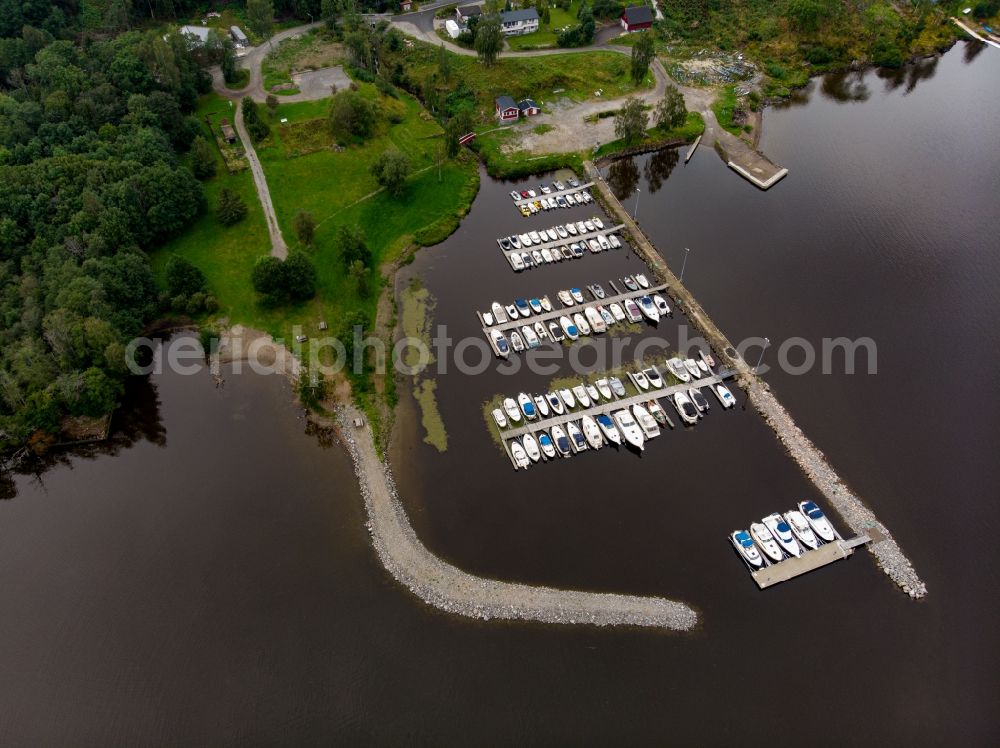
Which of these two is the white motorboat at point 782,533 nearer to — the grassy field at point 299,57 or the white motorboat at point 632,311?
the white motorboat at point 632,311

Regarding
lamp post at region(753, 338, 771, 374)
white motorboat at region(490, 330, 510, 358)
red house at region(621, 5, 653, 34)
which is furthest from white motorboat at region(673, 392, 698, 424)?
red house at region(621, 5, 653, 34)

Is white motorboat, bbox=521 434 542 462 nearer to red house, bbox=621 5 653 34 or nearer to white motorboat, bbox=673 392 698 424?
white motorboat, bbox=673 392 698 424

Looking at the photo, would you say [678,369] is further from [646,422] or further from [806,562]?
[806,562]

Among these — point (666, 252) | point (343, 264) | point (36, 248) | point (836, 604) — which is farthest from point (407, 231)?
point (836, 604)

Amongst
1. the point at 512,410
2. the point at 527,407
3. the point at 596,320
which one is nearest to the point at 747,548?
the point at 527,407

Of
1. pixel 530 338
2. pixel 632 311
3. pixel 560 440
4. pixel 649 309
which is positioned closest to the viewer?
pixel 560 440

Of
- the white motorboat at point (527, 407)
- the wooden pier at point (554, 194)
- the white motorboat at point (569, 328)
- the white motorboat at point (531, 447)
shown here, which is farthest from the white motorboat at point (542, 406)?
the wooden pier at point (554, 194)

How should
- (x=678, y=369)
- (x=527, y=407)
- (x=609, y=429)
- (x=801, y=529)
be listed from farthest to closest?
(x=678, y=369) < (x=527, y=407) < (x=609, y=429) < (x=801, y=529)

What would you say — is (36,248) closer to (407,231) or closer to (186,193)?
(186,193)
